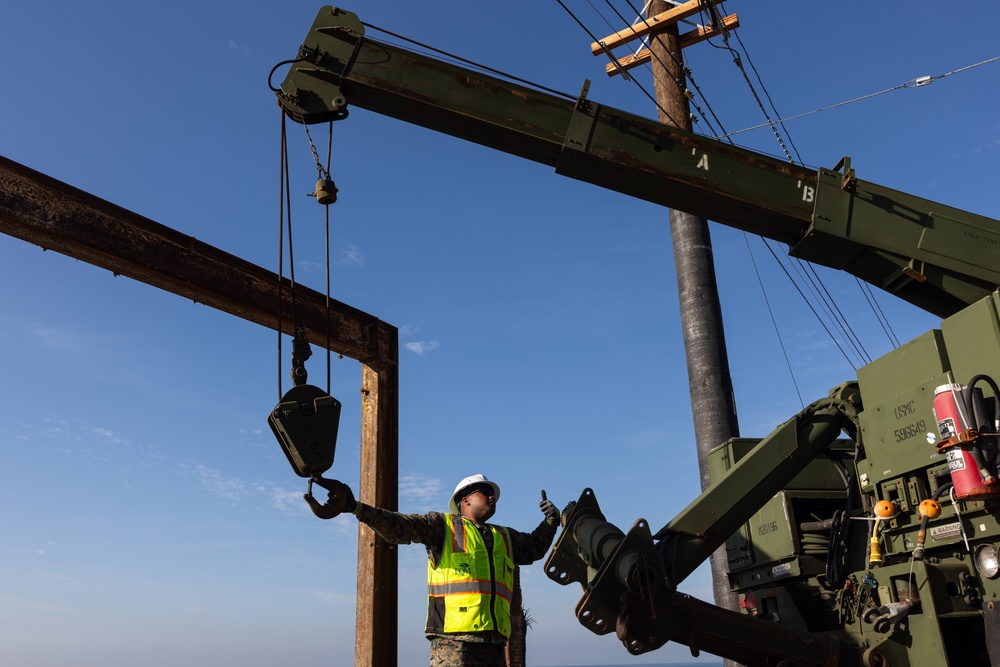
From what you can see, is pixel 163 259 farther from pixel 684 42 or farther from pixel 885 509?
pixel 684 42

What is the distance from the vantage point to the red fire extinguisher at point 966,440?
15.5ft

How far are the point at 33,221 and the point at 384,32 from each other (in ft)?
9.31

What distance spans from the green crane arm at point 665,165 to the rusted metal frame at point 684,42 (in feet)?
18.6

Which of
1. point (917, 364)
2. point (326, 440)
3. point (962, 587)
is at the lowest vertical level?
point (962, 587)

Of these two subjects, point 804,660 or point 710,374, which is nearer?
point 804,660

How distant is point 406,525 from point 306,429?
3.53 ft

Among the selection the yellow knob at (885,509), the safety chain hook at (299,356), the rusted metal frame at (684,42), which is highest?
the rusted metal frame at (684,42)

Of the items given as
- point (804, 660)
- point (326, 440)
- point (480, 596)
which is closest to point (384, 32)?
point (326, 440)

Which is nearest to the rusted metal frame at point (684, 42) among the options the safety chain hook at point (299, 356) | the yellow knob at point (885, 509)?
the yellow knob at point (885, 509)

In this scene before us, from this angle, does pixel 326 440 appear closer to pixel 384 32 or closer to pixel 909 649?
pixel 384 32

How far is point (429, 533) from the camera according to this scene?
5449 millimetres

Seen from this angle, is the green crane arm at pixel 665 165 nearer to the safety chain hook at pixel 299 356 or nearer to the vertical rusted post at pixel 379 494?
the safety chain hook at pixel 299 356

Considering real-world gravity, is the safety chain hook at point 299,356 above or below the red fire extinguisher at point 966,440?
above

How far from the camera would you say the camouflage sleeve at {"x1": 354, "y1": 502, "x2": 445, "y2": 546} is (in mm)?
5214
